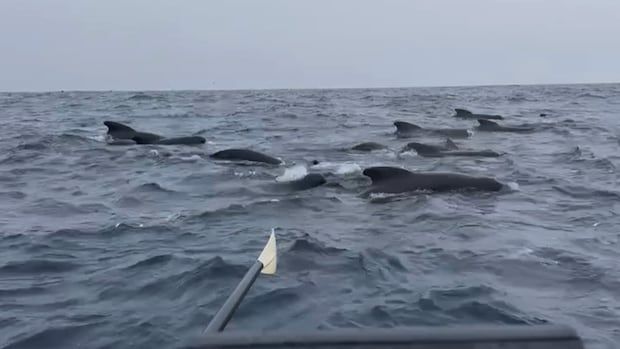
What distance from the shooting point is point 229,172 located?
1694cm

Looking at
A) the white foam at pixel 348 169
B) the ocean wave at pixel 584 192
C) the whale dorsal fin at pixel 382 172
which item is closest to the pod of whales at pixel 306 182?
the white foam at pixel 348 169

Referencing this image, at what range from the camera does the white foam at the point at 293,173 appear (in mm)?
15453

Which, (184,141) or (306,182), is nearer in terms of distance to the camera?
(306,182)

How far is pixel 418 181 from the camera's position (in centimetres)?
1373

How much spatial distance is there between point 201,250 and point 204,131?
70.1 feet

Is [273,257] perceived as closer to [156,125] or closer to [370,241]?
[370,241]

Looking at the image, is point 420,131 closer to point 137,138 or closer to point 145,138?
point 145,138

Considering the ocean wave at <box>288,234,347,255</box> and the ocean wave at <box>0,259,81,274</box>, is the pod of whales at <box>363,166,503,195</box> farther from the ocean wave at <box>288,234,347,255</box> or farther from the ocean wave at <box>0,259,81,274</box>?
the ocean wave at <box>0,259,81,274</box>

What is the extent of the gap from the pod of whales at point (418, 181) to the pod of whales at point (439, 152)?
5228mm

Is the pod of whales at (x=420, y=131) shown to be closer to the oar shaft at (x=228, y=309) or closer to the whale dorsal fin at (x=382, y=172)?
the whale dorsal fin at (x=382, y=172)

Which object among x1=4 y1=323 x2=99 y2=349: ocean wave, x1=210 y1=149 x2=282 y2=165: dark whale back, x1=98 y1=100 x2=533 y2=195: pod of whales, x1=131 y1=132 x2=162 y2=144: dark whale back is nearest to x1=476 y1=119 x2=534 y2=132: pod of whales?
x1=98 y1=100 x2=533 y2=195: pod of whales

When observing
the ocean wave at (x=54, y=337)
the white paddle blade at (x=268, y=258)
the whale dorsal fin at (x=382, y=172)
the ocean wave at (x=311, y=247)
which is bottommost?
the ocean wave at (x=54, y=337)

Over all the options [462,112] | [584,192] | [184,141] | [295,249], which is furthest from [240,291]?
[462,112]

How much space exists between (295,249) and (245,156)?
1016 cm
